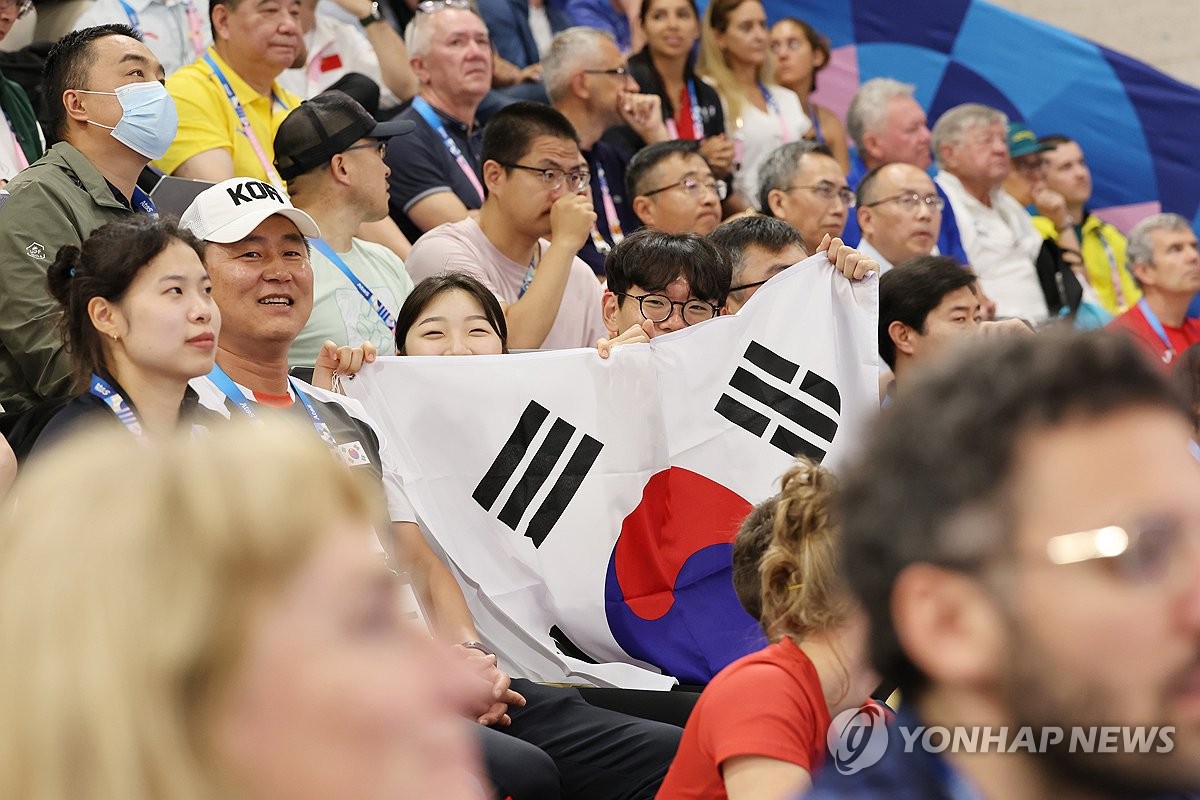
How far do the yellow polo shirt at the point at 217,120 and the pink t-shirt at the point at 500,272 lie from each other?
69 centimetres

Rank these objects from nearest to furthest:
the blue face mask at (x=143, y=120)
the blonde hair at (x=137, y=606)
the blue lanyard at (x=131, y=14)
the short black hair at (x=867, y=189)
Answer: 1. the blonde hair at (x=137, y=606)
2. the blue face mask at (x=143, y=120)
3. the blue lanyard at (x=131, y=14)
4. the short black hair at (x=867, y=189)

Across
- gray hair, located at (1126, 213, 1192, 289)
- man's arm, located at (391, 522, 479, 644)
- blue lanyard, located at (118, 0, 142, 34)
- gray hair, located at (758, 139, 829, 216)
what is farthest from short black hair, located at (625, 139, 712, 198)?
gray hair, located at (1126, 213, 1192, 289)

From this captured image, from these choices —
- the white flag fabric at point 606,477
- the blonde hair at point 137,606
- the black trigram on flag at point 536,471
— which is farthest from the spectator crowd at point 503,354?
the black trigram on flag at point 536,471

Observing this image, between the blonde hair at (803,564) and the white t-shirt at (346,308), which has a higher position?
the blonde hair at (803,564)

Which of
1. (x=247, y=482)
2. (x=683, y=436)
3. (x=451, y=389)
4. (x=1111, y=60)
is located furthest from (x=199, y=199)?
(x=1111, y=60)

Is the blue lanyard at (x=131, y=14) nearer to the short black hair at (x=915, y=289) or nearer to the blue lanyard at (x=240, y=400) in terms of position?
the blue lanyard at (x=240, y=400)

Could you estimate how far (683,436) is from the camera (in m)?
4.21

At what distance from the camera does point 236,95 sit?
18.3 ft

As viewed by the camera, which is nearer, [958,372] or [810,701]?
[958,372]

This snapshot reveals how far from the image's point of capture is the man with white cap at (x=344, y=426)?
3420 millimetres

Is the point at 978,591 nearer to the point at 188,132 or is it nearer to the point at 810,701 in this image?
the point at 810,701

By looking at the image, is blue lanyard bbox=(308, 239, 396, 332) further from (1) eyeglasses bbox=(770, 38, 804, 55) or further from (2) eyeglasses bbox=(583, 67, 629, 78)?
(1) eyeglasses bbox=(770, 38, 804, 55)

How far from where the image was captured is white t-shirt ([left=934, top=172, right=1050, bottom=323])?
7652 millimetres

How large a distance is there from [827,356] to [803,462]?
5.47 ft
